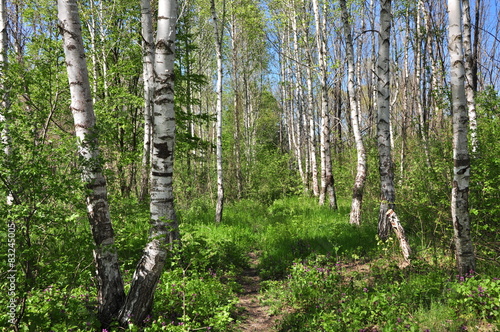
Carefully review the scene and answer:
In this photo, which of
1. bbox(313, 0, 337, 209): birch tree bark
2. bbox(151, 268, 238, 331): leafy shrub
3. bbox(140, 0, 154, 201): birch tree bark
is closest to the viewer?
bbox(151, 268, 238, 331): leafy shrub

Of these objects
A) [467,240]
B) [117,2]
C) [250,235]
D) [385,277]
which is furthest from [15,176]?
[117,2]

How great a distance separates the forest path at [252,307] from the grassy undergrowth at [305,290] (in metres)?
0.14

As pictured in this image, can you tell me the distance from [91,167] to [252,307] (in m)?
3.21

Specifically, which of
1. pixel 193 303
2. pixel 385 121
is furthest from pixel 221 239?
pixel 385 121

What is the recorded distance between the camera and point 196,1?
13.8 m

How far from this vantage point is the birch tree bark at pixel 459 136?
3.86 m

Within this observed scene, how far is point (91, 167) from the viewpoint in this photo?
3346 millimetres

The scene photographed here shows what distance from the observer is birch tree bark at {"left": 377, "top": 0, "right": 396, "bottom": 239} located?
618 centimetres

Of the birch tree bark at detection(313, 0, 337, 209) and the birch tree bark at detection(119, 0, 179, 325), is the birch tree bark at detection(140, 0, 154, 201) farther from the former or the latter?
the birch tree bark at detection(313, 0, 337, 209)

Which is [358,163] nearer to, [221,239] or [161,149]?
[221,239]

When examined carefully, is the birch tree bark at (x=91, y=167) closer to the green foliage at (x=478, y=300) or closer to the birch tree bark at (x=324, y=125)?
the green foliage at (x=478, y=300)

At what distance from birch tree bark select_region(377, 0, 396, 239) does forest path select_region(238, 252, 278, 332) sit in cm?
281

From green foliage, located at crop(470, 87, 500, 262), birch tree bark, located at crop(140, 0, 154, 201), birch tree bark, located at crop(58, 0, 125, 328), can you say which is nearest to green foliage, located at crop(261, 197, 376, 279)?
green foliage, located at crop(470, 87, 500, 262)

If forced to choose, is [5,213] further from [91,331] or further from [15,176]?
[91,331]
